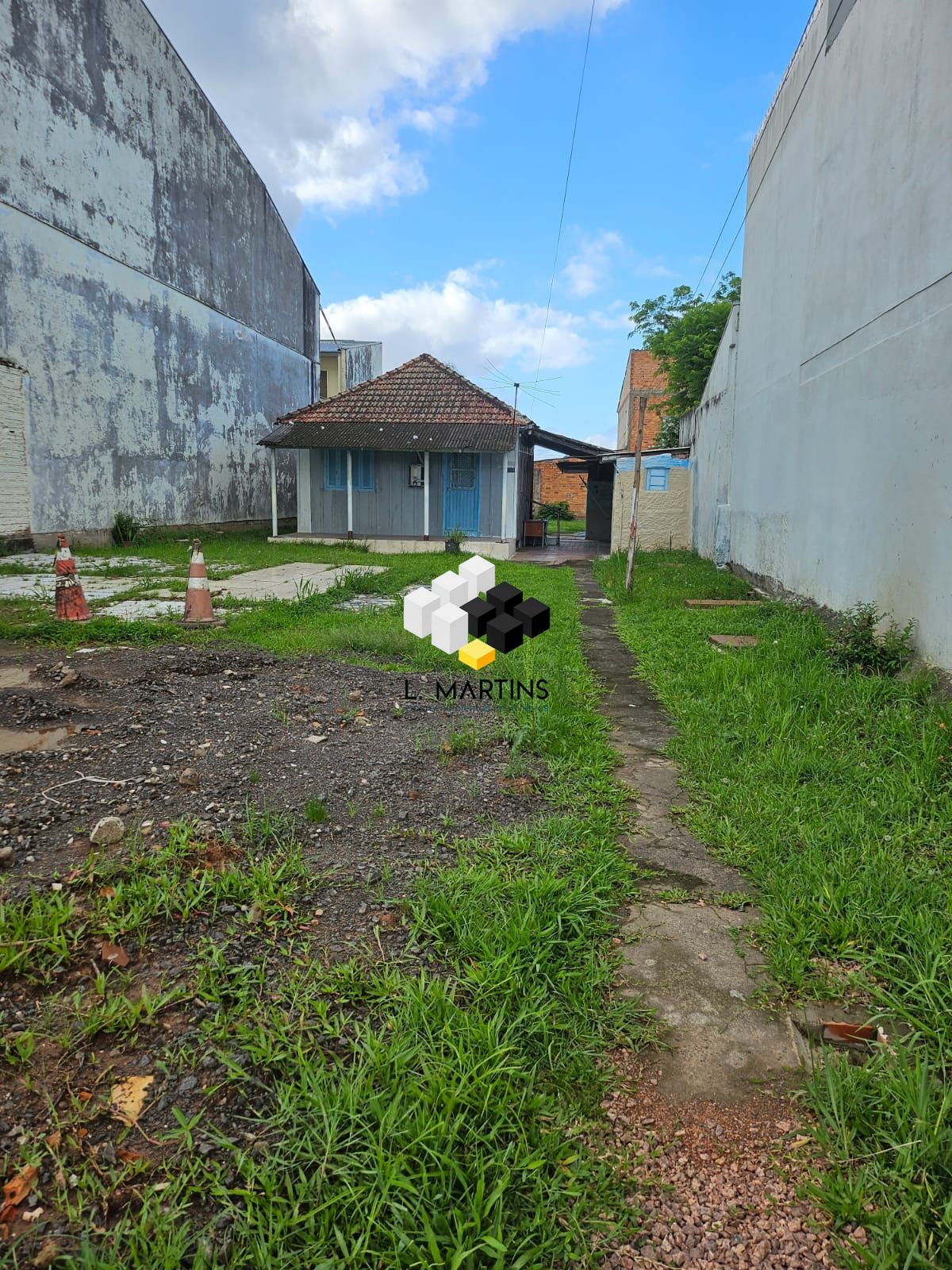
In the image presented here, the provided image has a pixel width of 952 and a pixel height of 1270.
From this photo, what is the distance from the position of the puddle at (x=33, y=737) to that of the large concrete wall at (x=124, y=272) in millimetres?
9562

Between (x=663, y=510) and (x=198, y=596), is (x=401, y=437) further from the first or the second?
(x=198, y=596)

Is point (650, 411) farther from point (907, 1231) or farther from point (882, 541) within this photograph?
point (907, 1231)

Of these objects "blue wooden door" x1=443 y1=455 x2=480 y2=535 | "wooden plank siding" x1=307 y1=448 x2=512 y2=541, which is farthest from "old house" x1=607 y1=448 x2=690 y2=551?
"blue wooden door" x1=443 y1=455 x2=480 y2=535

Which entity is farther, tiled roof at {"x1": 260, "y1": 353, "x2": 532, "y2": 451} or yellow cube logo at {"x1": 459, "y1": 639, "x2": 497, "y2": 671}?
tiled roof at {"x1": 260, "y1": 353, "x2": 532, "y2": 451}

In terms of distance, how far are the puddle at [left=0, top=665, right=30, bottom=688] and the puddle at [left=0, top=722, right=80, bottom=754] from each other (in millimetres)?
864

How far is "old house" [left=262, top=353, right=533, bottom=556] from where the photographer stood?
16.2 m

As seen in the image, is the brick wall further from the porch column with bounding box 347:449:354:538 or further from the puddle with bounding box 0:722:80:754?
the puddle with bounding box 0:722:80:754

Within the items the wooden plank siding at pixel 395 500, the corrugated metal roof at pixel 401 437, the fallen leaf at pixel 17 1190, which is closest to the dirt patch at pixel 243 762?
the fallen leaf at pixel 17 1190

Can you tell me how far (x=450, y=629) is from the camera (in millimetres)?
6125

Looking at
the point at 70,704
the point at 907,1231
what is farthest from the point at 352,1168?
the point at 70,704

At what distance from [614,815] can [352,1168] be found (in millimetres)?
1941

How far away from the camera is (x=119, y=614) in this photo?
6.90 m

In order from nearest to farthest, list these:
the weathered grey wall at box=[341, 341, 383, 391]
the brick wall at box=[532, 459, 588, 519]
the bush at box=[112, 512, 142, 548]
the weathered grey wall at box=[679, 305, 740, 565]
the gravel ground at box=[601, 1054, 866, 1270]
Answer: the gravel ground at box=[601, 1054, 866, 1270] → the weathered grey wall at box=[679, 305, 740, 565] → the bush at box=[112, 512, 142, 548] → the weathered grey wall at box=[341, 341, 383, 391] → the brick wall at box=[532, 459, 588, 519]

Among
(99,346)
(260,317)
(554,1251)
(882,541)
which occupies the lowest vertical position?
(554,1251)
